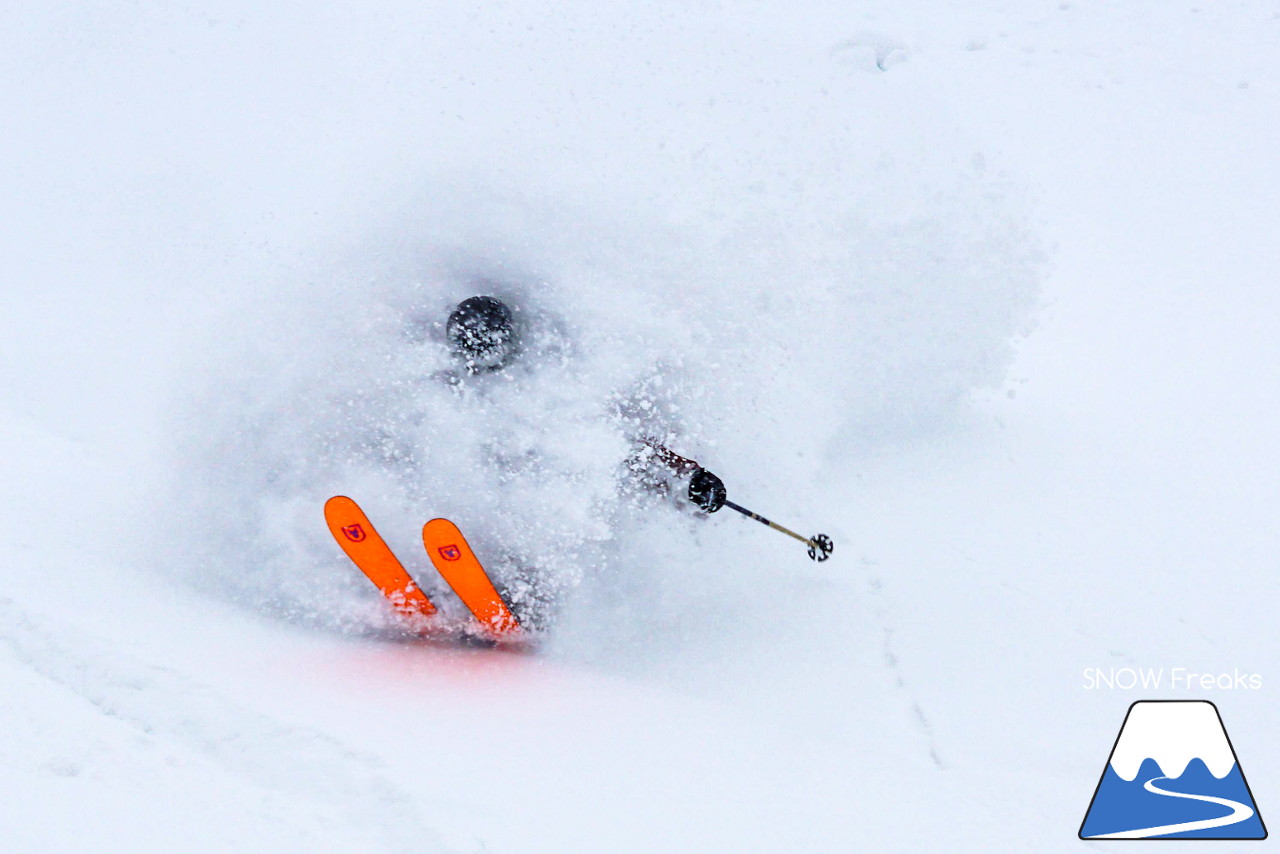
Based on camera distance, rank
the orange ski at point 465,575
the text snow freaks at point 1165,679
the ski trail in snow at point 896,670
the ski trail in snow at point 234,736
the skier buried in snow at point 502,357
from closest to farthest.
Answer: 1. the ski trail in snow at point 234,736
2. the ski trail in snow at point 896,670
3. the text snow freaks at point 1165,679
4. the orange ski at point 465,575
5. the skier buried in snow at point 502,357

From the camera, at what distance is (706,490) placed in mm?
3494

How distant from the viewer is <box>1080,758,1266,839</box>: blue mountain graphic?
266 centimetres

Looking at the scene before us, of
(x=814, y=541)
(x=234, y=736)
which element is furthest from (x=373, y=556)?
(x=814, y=541)

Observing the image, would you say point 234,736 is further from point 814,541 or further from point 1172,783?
point 1172,783

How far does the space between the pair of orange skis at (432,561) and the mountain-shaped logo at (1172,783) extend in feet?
8.61

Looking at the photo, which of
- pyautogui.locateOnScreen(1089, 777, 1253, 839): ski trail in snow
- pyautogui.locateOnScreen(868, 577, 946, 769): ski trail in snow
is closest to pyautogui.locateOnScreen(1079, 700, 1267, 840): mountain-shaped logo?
pyautogui.locateOnScreen(1089, 777, 1253, 839): ski trail in snow

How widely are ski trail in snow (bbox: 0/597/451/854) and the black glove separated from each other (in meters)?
1.76

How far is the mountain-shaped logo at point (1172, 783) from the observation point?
8.77 feet

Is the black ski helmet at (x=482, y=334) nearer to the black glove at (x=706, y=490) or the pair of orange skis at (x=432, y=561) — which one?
the pair of orange skis at (x=432, y=561)

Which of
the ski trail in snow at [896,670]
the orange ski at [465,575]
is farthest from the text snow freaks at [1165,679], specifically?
the orange ski at [465,575]

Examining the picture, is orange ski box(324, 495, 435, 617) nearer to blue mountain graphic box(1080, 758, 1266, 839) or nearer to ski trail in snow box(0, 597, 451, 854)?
ski trail in snow box(0, 597, 451, 854)

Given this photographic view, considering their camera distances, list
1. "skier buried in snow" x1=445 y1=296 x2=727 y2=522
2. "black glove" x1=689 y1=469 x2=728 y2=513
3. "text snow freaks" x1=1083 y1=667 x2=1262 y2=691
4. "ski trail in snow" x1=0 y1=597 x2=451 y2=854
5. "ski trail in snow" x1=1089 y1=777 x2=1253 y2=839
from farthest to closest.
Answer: "skier buried in snow" x1=445 y1=296 x2=727 y2=522 < "black glove" x1=689 y1=469 x2=728 y2=513 < "text snow freaks" x1=1083 y1=667 x2=1262 y2=691 < "ski trail in snow" x1=1089 y1=777 x2=1253 y2=839 < "ski trail in snow" x1=0 y1=597 x2=451 y2=854

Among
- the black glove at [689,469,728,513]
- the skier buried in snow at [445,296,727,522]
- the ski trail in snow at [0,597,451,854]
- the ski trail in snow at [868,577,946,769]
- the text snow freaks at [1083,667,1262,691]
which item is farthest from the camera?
the skier buried in snow at [445,296,727,522]

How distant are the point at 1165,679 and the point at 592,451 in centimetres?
283
